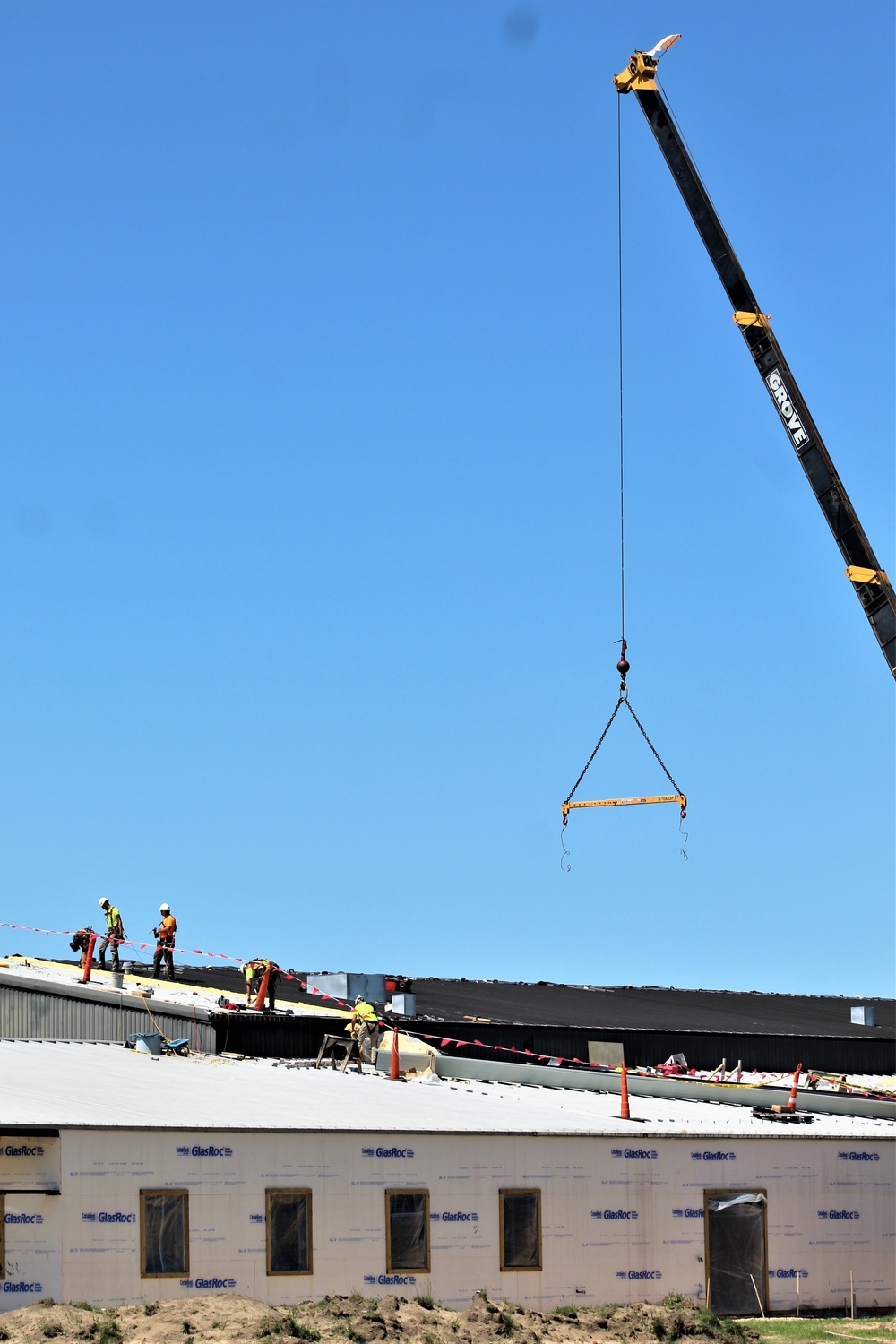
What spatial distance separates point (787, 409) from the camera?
137 feet

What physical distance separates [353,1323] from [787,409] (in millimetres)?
23673

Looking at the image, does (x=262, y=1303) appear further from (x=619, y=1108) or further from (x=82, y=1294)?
(x=619, y=1108)

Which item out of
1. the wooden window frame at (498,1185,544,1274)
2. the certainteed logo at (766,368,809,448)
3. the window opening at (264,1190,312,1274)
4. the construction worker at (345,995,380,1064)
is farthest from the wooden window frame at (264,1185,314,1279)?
the certainteed logo at (766,368,809,448)

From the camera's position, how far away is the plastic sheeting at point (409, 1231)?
2753 cm

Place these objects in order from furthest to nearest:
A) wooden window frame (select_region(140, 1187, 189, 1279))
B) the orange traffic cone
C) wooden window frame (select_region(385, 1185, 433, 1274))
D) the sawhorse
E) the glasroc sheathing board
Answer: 1. the orange traffic cone
2. the sawhorse
3. wooden window frame (select_region(385, 1185, 433, 1274))
4. wooden window frame (select_region(140, 1187, 189, 1279))
5. the glasroc sheathing board

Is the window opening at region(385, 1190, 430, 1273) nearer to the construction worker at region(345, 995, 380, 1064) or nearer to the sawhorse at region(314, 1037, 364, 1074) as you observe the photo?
the sawhorse at region(314, 1037, 364, 1074)

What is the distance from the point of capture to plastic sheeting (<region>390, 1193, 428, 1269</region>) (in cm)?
2753

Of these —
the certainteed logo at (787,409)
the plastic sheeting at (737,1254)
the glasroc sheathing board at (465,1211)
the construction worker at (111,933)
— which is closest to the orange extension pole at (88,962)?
the construction worker at (111,933)

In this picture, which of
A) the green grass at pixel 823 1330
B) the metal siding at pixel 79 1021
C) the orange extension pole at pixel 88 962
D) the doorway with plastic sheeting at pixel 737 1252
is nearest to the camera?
the green grass at pixel 823 1330

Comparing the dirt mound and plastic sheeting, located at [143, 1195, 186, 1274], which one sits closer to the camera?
the dirt mound

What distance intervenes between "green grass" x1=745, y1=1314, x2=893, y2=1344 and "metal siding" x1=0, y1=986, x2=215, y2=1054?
545 inches

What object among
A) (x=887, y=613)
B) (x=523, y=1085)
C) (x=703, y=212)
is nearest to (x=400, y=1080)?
(x=523, y=1085)

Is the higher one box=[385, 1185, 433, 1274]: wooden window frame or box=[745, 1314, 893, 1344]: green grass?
box=[385, 1185, 433, 1274]: wooden window frame

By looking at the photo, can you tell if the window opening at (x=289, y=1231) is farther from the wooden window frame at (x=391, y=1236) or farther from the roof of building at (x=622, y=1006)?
the roof of building at (x=622, y=1006)
